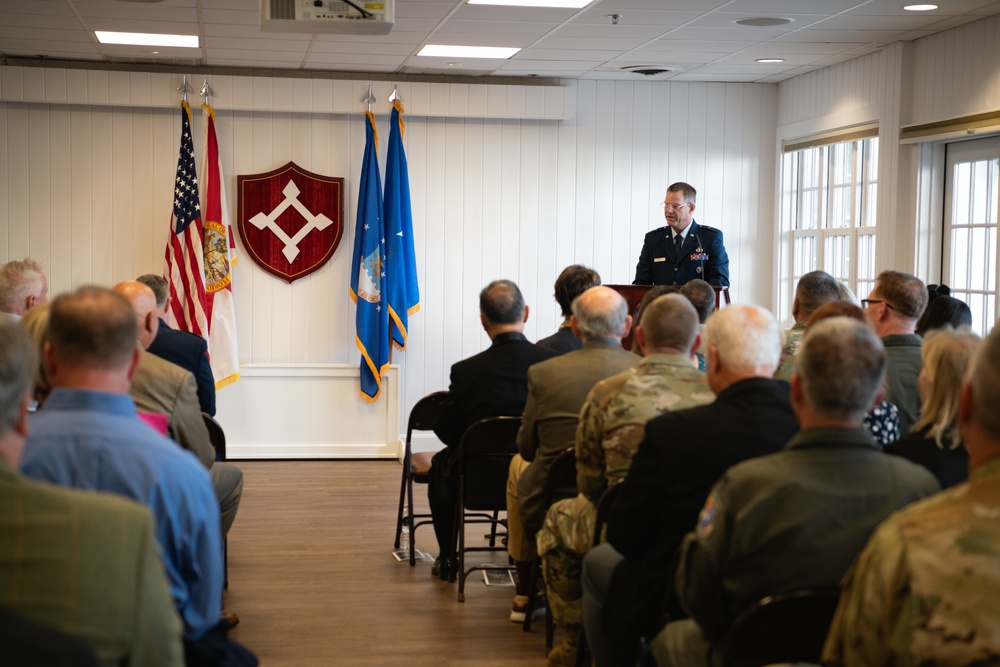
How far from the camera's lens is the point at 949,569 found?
1524mm

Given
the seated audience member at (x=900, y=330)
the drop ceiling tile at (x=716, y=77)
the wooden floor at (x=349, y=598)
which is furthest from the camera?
the drop ceiling tile at (x=716, y=77)

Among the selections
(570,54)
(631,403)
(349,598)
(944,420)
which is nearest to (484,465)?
(349,598)

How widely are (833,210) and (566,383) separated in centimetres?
469

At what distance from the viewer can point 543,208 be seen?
8484mm

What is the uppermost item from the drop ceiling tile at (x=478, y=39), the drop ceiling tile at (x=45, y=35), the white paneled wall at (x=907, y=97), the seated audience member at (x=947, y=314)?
the drop ceiling tile at (x=45, y=35)

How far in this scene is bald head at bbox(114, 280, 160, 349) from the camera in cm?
418

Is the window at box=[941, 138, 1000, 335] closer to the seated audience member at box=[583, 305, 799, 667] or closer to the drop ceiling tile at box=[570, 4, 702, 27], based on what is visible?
the drop ceiling tile at box=[570, 4, 702, 27]

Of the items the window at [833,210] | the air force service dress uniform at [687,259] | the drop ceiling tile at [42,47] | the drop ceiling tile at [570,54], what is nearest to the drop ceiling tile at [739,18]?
the drop ceiling tile at [570,54]

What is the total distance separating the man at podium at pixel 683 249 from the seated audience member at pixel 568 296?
1.75 metres

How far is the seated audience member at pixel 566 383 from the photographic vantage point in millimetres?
3828

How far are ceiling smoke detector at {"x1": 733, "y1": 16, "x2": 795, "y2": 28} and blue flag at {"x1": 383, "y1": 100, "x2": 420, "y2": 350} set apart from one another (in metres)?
2.90

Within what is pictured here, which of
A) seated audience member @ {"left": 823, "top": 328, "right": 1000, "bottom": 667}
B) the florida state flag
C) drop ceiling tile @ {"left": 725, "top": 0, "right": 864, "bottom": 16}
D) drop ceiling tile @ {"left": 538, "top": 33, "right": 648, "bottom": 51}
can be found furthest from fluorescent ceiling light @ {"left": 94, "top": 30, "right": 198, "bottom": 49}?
seated audience member @ {"left": 823, "top": 328, "right": 1000, "bottom": 667}

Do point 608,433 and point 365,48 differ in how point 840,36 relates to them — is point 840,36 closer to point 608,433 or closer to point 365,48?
point 365,48

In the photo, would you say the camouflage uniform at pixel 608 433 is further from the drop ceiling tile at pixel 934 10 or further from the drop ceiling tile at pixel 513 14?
the drop ceiling tile at pixel 934 10
